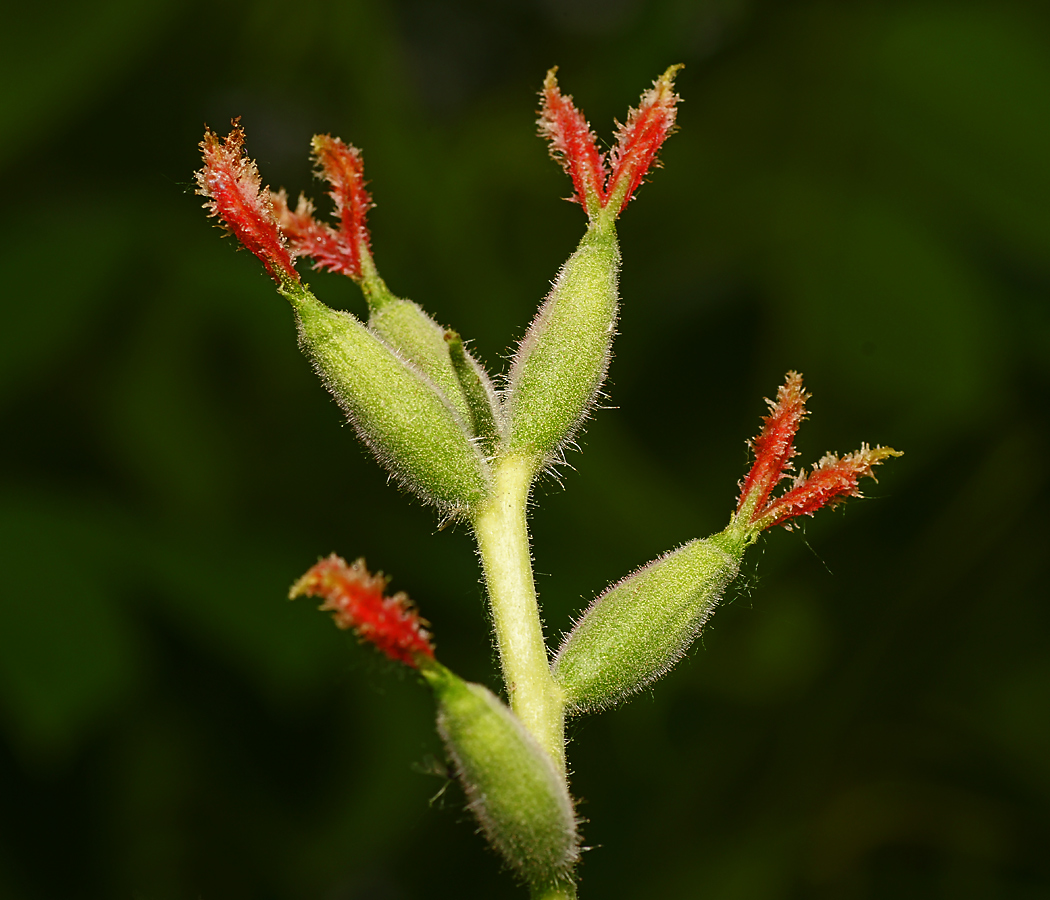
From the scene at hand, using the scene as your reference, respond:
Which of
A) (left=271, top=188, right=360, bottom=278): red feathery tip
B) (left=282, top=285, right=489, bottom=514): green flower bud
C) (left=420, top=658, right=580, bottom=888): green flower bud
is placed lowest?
(left=420, top=658, right=580, bottom=888): green flower bud

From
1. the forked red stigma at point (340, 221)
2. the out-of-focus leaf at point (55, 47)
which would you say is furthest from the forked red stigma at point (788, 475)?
the out-of-focus leaf at point (55, 47)

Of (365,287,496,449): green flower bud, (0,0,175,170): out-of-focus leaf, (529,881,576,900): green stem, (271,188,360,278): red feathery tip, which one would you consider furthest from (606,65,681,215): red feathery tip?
(0,0,175,170): out-of-focus leaf

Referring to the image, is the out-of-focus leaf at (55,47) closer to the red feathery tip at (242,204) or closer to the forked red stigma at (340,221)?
the forked red stigma at (340,221)

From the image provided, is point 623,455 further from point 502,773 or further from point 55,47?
point 502,773

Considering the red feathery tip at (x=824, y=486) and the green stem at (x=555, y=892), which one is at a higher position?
the red feathery tip at (x=824, y=486)

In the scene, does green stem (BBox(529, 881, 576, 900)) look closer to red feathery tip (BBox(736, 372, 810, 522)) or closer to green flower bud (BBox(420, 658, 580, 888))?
green flower bud (BBox(420, 658, 580, 888))

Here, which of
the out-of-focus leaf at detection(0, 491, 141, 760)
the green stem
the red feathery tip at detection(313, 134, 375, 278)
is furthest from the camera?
the out-of-focus leaf at detection(0, 491, 141, 760)

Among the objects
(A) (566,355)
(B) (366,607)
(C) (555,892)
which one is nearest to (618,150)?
(A) (566,355)

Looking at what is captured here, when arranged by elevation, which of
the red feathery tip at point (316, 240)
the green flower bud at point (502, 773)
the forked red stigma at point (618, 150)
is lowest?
the green flower bud at point (502, 773)
